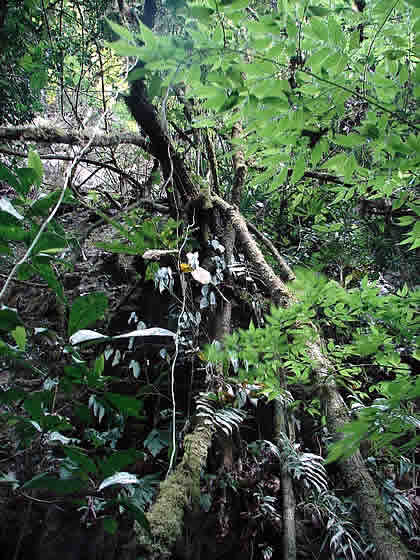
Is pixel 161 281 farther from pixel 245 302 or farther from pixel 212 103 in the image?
pixel 212 103

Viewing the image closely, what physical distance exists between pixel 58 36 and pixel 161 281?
2.40 m

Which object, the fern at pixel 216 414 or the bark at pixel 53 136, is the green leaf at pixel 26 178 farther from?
the fern at pixel 216 414

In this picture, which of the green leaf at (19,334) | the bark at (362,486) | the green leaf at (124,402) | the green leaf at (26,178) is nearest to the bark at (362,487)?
the bark at (362,486)

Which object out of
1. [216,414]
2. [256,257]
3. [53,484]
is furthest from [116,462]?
[256,257]

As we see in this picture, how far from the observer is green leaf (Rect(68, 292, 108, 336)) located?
78 centimetres

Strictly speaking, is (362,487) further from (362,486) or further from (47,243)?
(47,243)

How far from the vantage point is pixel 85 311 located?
78 centimetres

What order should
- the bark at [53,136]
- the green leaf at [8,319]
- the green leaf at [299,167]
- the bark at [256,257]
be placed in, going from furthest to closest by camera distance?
the bark at [256,257]
the bark at [53,136]
the green leaf at [299,167]
the green leaf at [8,319]

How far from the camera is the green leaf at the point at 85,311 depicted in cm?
78

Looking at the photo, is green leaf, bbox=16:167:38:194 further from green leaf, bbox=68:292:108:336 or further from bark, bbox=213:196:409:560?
bark, bbox=213:196:409:560

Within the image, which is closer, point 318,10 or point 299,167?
point 318,10

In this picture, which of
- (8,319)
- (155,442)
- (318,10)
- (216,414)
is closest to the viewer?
(8,319)

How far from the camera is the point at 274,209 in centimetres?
393

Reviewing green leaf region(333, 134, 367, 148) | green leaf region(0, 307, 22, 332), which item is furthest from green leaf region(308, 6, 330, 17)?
A: green leaf region(0, 307, 22, 332)
